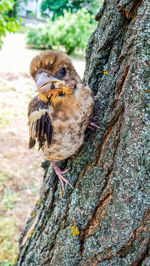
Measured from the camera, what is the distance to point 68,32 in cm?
1744

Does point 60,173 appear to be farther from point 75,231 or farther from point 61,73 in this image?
point 61,73

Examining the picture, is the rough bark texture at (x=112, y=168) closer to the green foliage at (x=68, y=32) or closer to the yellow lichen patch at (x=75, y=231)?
the yellow lichen patch at (x=75, y=231)

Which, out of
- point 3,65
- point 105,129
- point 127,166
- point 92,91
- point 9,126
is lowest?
point 9,126

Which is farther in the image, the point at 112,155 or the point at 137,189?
the point at 112,155

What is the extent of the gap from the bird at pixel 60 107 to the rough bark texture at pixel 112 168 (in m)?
0.09

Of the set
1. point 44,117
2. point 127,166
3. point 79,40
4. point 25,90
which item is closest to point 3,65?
point 25,90

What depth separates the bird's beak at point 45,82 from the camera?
5.85 feet

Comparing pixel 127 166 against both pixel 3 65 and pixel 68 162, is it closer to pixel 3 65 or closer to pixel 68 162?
pixel 68 162

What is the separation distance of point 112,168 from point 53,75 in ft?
2.89

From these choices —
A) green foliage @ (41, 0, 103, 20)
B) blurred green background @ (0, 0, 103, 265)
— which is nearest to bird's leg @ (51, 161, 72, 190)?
blurred green background @ (0, 0, 103, 265)

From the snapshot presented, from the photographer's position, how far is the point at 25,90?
376 inches

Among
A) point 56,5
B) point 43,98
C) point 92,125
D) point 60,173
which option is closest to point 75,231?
point 60,173

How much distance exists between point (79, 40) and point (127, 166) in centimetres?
1755

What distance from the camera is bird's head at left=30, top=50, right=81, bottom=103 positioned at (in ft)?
6.06
